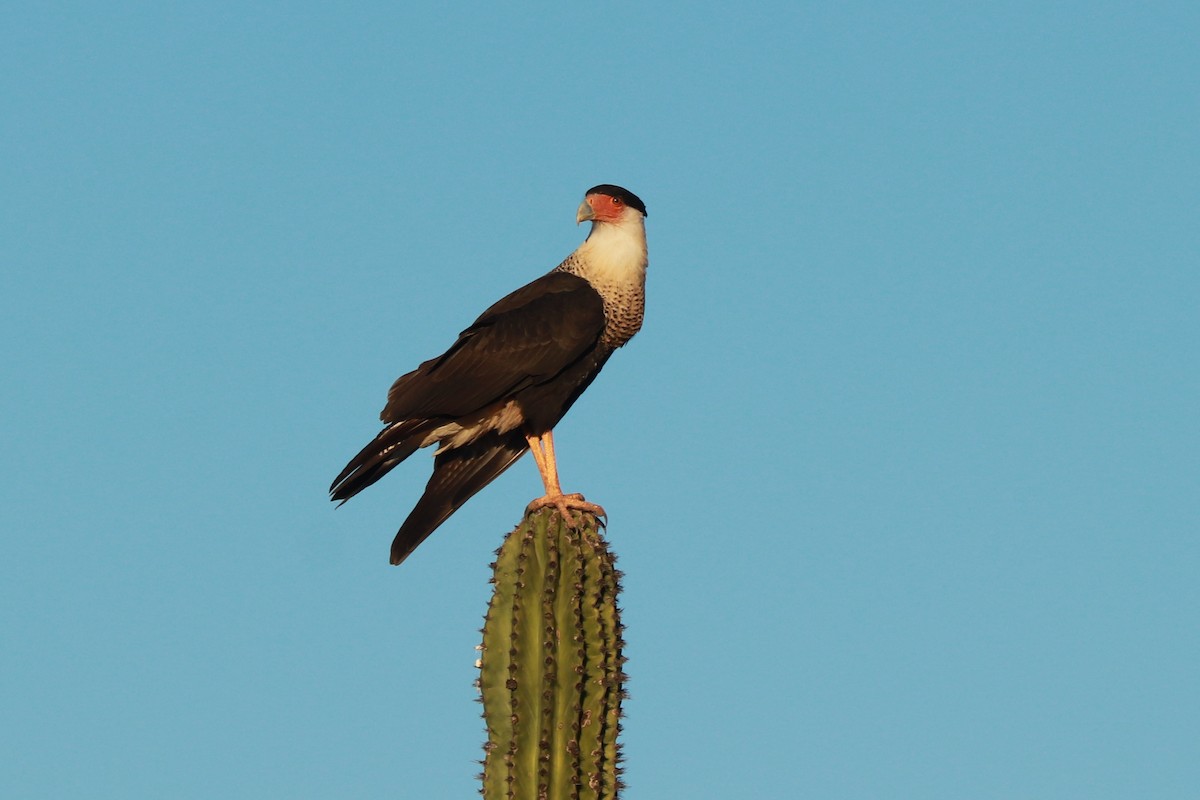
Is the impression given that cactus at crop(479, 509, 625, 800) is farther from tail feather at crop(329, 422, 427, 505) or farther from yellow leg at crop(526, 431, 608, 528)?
tail feather at crop(329, 422, 427, 505)

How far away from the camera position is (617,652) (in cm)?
517

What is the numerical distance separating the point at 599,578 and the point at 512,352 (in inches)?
105

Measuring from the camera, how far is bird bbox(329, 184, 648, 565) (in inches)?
285

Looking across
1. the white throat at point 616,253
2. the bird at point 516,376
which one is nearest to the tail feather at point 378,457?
the bird at point 516,376

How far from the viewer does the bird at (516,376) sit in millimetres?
7227

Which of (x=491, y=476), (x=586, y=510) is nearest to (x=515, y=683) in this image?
(x=586, y=510)

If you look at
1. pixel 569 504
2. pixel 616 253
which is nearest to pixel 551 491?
pixel 569 504

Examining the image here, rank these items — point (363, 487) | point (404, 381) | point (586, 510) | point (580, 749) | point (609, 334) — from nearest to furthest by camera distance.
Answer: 1. point (580, 749)
2. point (586, 510)
3. point (363, 487)
4. point (404, 381)
5. point (609, 334)

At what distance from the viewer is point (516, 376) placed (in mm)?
7605

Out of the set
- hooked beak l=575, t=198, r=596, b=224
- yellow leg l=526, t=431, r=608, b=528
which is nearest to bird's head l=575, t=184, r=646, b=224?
hooked beak l=575, t=198, r=596, b=224

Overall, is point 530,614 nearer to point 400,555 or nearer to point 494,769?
point 494,769

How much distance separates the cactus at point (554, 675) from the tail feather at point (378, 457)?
189 cm

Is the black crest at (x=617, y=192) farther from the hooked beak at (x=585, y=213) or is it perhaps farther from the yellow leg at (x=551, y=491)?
the yellow leg at (x=551, y=491)

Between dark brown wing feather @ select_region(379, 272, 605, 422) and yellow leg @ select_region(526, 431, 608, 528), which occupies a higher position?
dark brown wing feather @ select_region(379, 272, 605, 422)
